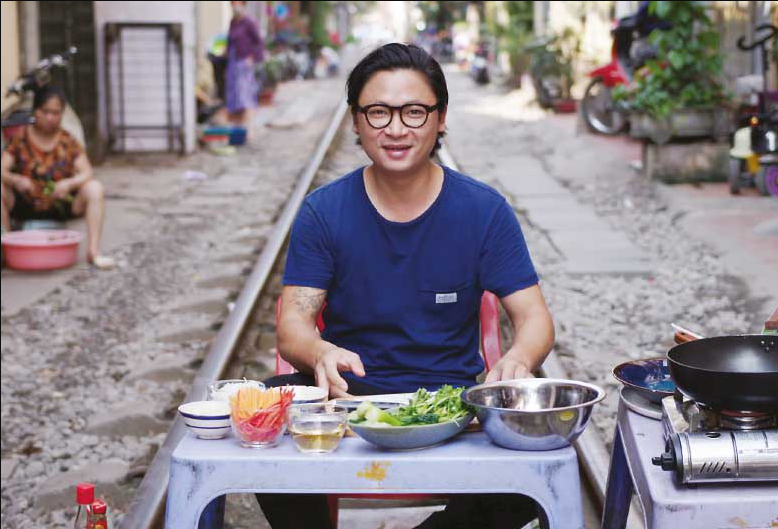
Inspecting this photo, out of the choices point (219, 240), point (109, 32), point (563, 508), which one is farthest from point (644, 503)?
point (109, 32)

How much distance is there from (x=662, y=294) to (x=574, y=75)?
14.1 meters

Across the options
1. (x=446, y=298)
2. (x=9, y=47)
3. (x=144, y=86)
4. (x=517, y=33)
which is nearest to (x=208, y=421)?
(x=446, y=298)

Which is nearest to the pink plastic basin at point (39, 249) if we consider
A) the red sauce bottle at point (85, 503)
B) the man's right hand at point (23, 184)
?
the man's right hand at point (23, 184)

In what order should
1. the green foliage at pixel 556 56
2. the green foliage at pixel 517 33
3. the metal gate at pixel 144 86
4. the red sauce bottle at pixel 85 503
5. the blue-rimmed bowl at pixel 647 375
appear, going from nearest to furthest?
the red sauce bottle at pixel 85 503
the blue-rimmed bowl at pixel 647 375
the metal gate at pixel 144 86
the green foliage at pixel 556 56
the green foliage at pixel 517 33

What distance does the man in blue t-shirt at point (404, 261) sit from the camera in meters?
3.12

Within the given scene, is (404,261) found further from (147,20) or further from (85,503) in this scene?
(147,20)

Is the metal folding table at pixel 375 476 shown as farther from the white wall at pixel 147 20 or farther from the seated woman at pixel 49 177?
the white wall at pixel 147 20

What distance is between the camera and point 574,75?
21.0 meters

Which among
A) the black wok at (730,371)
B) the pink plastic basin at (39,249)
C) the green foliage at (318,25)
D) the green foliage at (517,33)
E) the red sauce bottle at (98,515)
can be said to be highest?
the green foliage at (318,25)

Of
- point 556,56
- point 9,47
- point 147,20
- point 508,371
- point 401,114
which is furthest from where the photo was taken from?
point 556,56

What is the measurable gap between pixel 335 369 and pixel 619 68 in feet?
36.6

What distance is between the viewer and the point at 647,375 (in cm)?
293

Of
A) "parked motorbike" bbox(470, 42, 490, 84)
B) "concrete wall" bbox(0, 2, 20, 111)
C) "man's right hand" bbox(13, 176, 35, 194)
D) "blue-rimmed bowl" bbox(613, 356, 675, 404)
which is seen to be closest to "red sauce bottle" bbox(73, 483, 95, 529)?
"blue-rimmed bowl" bbox(613, 356, 675, 404)

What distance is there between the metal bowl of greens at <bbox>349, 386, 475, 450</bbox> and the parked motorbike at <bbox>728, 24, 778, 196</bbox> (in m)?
7.00
